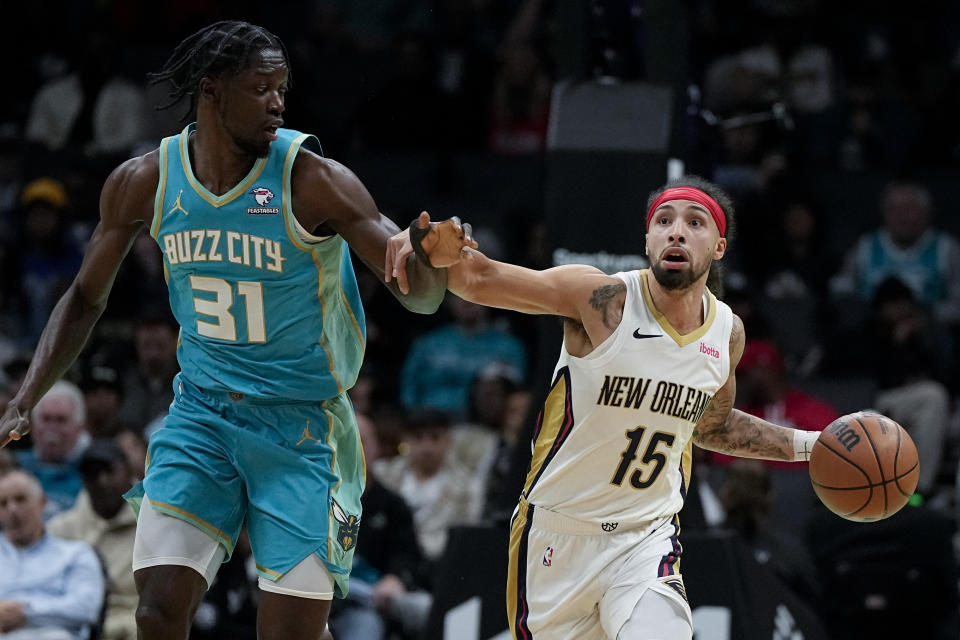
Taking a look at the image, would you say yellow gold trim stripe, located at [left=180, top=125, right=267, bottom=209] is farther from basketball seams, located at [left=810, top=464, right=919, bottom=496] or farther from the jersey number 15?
basketball seams, located at [left=810, top=464, right=919, bottom=496]

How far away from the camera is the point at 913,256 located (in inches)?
439

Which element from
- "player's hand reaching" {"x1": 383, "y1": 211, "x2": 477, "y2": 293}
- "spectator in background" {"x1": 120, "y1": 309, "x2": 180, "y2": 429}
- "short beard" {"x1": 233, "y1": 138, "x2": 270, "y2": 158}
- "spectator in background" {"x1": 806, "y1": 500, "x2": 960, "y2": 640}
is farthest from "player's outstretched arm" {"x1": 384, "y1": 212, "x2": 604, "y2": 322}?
"spectator in background" {"x1": 120, "y1": 309, "x2": 180, "y2": 429}

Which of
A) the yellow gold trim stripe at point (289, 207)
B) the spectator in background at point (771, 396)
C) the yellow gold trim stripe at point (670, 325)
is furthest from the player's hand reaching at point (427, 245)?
the spectator in background at point (771, 396)

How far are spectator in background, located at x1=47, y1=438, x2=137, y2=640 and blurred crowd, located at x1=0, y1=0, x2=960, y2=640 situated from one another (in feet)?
0.06

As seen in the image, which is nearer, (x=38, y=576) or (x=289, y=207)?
(x=289, y=207)

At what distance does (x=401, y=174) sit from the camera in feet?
41.1

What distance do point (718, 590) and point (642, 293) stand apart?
2123mm

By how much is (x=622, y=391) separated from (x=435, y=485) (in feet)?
15.1

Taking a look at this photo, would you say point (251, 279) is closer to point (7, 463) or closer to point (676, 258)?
point (676, 258)

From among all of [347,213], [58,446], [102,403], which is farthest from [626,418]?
[102,403]

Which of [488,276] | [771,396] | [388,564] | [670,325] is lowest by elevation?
[388,564]

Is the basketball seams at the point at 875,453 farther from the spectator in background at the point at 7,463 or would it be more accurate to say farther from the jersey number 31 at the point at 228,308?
the spectator in background at the point at 7,463

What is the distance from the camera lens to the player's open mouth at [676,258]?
5180mm

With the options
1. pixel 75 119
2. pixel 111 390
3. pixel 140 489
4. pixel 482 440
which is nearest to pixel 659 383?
pixel 140 489
